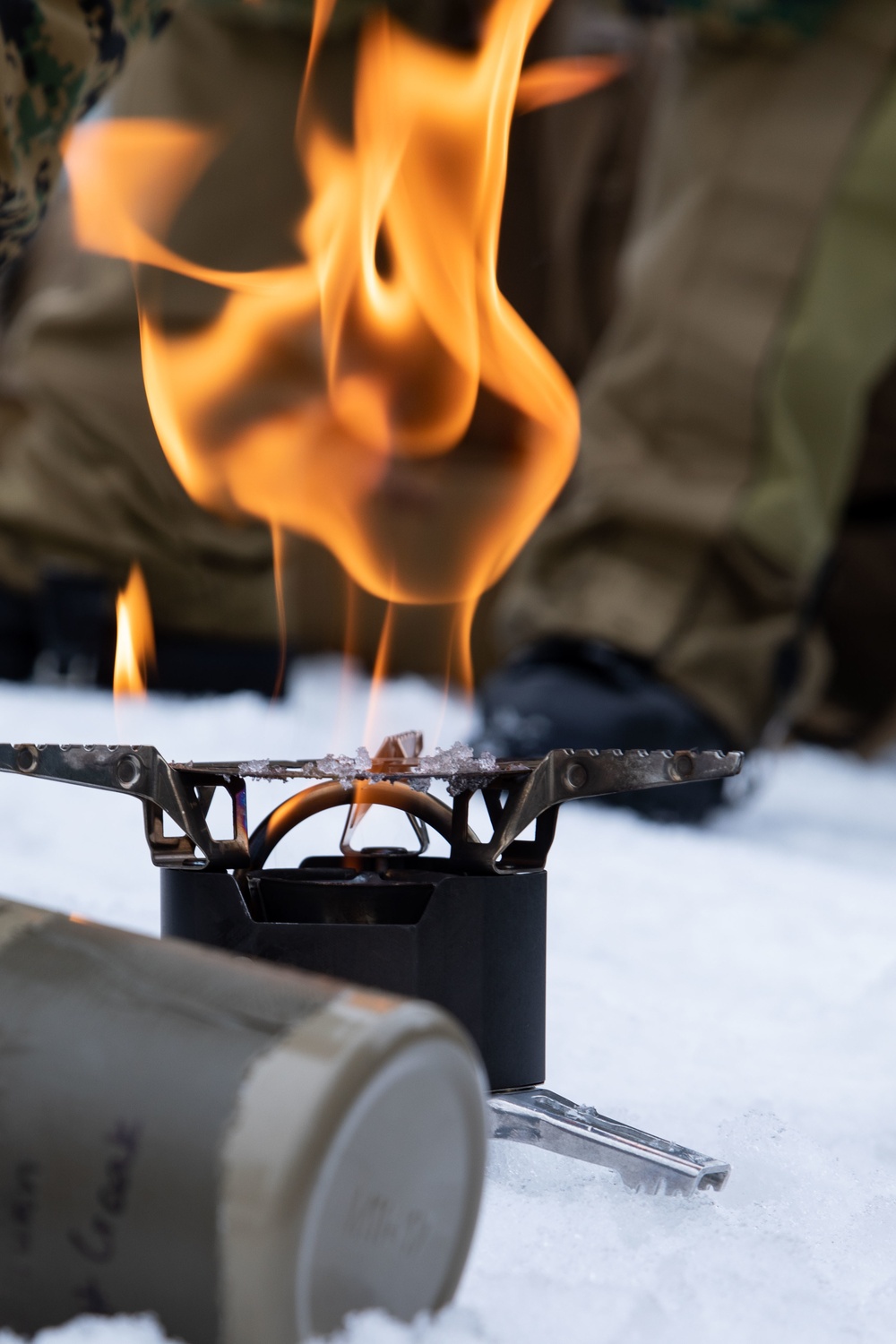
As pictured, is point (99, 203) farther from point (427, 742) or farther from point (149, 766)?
point (427, 742)

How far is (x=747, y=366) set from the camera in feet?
6.47

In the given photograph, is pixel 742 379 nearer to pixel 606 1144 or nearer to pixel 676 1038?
pixel 676 1038

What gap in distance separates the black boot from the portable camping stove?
992 millimetres

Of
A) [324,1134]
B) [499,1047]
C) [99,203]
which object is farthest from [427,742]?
[324,1134]

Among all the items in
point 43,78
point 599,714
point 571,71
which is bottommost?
point 599,714

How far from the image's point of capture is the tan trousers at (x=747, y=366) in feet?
6.46

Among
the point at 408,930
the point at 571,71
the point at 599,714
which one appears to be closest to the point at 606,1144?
the point at 408,930

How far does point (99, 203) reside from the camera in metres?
1.25

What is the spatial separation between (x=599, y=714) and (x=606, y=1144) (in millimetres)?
1120

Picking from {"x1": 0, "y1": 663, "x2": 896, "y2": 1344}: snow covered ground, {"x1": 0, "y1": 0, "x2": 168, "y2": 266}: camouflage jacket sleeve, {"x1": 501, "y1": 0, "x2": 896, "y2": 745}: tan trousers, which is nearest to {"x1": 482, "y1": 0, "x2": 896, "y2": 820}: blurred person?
{"x1": 501, "y1": 0, "x2": 896, "y2": 745}: tan trousers

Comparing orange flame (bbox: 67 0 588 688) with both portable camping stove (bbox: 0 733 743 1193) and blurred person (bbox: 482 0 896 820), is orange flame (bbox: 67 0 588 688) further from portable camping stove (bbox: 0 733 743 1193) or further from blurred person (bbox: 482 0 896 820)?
blurred person (bbox: 482 0 896 820)

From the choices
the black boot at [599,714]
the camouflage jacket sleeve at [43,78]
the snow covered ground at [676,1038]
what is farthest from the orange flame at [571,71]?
the camouflage jacket sleeve at [43,78]

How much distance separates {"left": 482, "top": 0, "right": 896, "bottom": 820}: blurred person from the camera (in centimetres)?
196

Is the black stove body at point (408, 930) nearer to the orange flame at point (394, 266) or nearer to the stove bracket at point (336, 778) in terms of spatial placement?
the stove bracket at point (336, 778)
